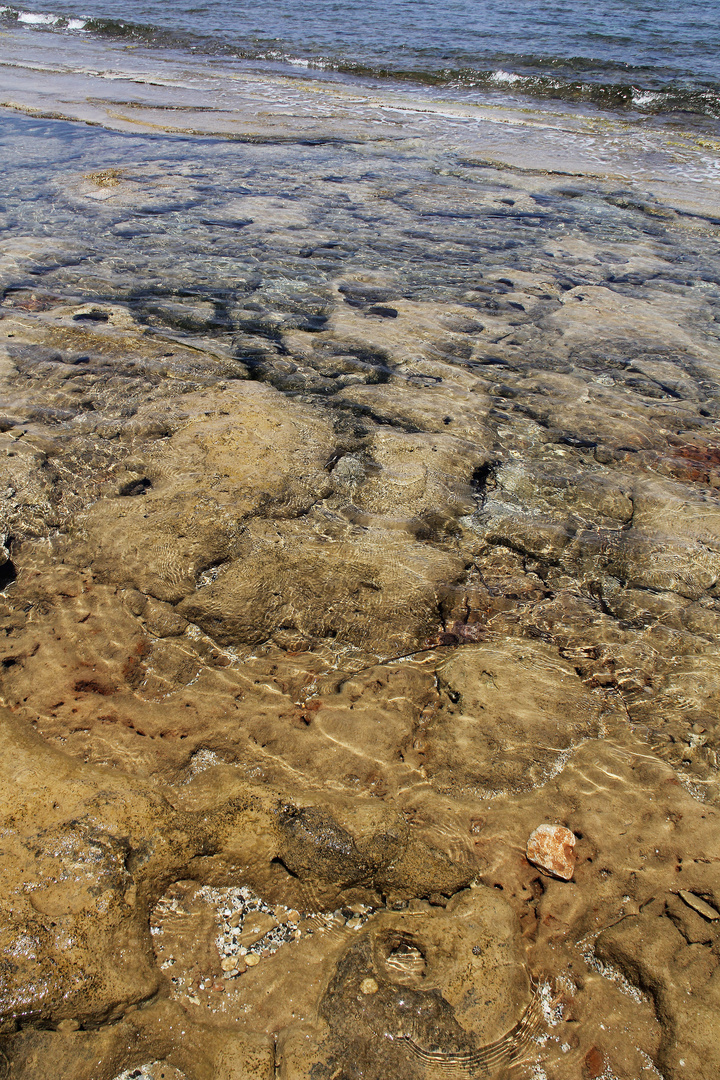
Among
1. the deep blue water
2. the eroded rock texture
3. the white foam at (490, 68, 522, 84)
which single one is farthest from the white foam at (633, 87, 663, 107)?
the eroded rock texture

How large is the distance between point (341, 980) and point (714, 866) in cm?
116

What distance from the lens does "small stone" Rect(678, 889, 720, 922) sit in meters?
1.91

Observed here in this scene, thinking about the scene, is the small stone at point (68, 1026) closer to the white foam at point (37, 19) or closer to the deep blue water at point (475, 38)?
the deep blue water at point (475, 38)

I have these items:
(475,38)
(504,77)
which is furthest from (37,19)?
(504,77)

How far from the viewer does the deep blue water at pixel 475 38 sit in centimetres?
1395

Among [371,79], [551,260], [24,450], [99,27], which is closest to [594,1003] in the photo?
[24,450]

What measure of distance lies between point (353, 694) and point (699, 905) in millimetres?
1230

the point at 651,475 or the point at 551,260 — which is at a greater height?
the point at 551,260

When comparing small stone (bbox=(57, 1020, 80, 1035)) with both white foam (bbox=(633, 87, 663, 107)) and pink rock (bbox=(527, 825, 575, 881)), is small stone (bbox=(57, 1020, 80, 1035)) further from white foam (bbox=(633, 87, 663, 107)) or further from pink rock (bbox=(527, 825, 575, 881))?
white foam (bbox=(633, 87, 663, 107))

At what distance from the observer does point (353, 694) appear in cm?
247

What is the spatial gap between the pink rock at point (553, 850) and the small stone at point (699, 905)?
0.32 meters

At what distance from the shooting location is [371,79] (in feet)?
48.3

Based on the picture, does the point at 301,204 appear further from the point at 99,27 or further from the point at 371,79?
the point at 99,27

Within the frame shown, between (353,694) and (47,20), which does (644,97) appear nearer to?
(353,694)
